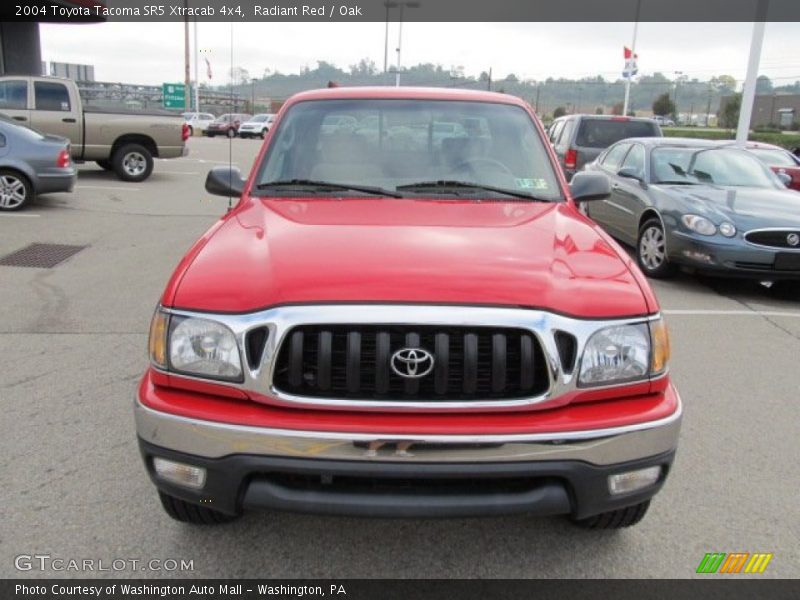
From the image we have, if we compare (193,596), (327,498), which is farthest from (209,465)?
(193,596)

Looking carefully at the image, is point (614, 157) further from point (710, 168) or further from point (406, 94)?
point (406, 94)

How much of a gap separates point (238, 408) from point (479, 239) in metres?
1.15

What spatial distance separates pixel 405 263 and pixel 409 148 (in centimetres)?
143

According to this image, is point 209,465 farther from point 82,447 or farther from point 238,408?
point 82,447

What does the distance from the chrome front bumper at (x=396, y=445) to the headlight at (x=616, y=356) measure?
192 millimetres

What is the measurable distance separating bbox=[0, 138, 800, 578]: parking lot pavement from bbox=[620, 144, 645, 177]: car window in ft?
9.38

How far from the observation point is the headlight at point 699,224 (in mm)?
6914

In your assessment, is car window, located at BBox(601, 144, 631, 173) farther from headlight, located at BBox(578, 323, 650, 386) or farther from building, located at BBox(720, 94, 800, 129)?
building, located at BBox(720, 94, 800, 129)

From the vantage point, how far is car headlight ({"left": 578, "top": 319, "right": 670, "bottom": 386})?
2.28 m

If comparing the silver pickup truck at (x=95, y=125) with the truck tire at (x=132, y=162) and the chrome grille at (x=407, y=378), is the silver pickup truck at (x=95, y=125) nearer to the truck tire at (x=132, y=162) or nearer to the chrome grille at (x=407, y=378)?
the truck tire at (x=132, y=162)

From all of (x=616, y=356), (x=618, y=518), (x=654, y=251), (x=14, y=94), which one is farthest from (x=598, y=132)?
(x=616, y=356)

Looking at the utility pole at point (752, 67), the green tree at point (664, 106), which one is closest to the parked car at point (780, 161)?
the utility pole at point (752, 67)

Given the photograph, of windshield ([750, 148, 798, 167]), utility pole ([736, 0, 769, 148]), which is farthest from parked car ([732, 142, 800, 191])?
utility pole ([736, 0, 769, 148])

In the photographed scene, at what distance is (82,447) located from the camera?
3479 mm
